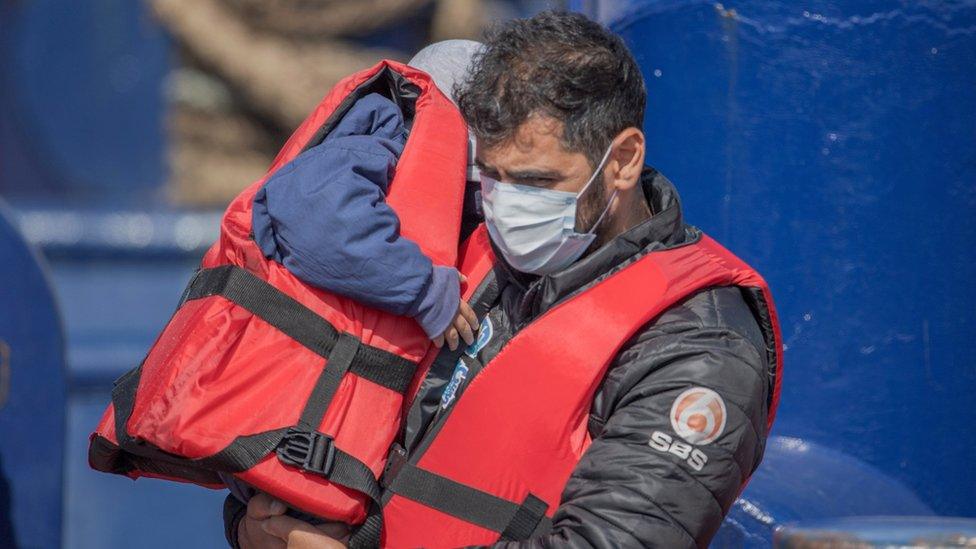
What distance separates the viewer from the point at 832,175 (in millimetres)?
2574

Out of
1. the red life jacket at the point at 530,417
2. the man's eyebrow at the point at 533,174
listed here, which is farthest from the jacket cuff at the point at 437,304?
the man's eyebrow at the point at 533,174

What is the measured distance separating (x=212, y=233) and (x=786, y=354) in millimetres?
2951

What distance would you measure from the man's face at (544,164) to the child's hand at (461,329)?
234 mm

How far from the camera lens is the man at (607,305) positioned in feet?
6.48

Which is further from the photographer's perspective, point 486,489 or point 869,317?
point 869,317

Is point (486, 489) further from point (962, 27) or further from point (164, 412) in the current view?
point (962, 27)

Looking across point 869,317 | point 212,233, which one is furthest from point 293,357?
point 212,233

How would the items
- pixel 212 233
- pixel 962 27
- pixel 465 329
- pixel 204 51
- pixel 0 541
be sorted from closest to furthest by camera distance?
pixel 465 329
pixel 962 27
pixel 0 541
pixel 212 233
pixel 204 51

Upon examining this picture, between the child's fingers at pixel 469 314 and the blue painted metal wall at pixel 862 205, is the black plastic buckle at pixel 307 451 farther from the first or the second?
the blue painted metal wall at pixel 862 205

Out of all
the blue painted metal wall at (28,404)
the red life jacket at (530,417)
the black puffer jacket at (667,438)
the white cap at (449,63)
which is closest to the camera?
the black puffer jacket at (667,438)

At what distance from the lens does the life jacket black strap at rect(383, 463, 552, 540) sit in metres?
2.07

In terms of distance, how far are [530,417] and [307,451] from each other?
0.36 metres

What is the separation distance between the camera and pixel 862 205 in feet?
8.41

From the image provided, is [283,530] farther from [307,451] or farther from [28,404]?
[28,404]
